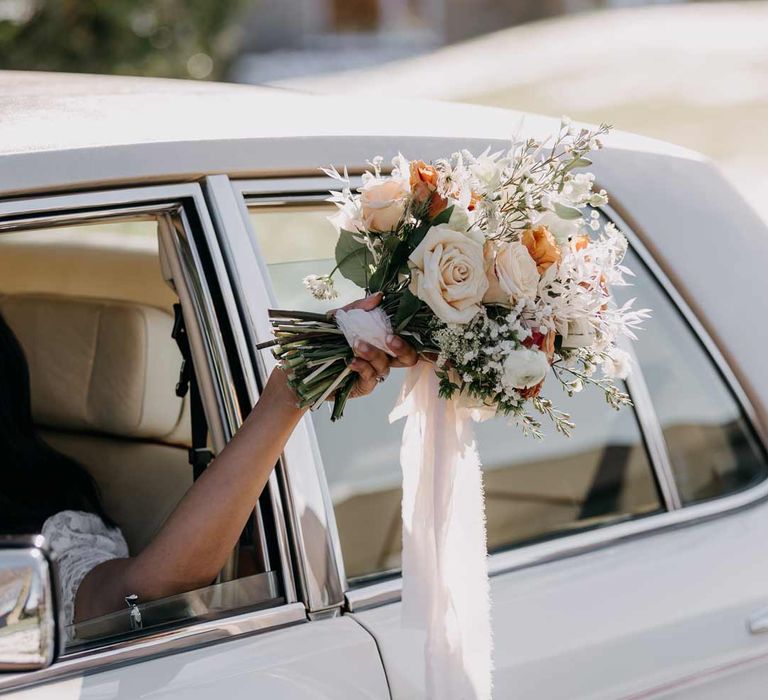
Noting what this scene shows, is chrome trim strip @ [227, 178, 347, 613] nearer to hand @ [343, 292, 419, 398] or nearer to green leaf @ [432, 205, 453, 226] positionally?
hand @ [343, 292, 419, 398]

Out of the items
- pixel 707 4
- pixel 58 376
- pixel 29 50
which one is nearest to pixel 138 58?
pixel 29 50

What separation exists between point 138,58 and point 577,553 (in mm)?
7354

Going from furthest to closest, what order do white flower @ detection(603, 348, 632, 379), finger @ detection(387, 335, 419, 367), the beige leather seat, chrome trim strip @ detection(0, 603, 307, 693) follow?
1. the beige leather seat
2. white flower @ detection(603, 348, 632, 379)
3. finger @ detection(387, 335, 419, 367)
4. chrome trim strip @ detection(0, 603, 307, 693)

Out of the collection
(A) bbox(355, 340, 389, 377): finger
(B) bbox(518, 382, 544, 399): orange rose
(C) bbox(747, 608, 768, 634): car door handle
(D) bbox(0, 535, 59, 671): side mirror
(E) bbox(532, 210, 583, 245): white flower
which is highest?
(E) bbox(532, 210, 583, 245): white flower

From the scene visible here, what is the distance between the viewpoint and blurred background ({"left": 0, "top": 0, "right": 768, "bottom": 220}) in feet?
27.5

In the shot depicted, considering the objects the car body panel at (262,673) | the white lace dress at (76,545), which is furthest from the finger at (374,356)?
the white lace dress at (76,545)

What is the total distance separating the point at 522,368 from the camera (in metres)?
1.58

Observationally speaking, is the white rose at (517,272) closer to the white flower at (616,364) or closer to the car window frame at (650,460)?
the white flower at (616,364)

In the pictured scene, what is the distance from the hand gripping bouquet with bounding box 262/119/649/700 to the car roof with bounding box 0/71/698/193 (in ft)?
0.80

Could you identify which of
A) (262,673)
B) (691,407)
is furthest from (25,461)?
(691,407)

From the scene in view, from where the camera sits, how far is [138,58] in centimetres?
853

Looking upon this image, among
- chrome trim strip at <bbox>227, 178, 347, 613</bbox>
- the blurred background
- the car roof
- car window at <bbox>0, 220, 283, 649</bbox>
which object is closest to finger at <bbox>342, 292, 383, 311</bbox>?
chrome trim strip at <bbox>227, 178, 347, 613</bbox>

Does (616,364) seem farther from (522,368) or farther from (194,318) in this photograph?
(194,318)

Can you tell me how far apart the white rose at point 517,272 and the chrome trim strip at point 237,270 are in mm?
430
